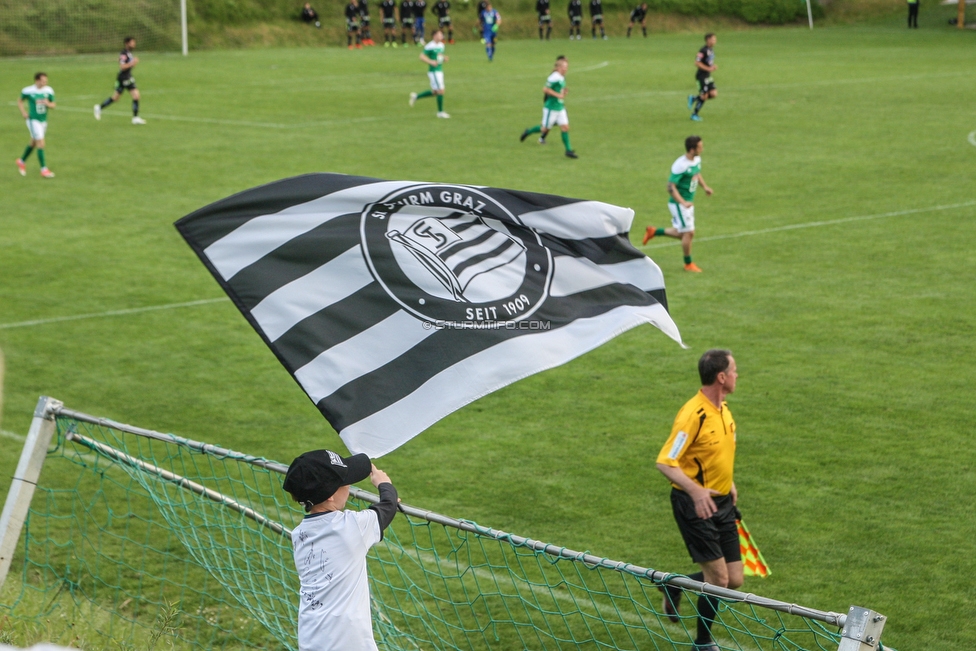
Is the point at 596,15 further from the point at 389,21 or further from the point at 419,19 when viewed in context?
the point at 389,21

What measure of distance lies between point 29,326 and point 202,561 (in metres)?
6.87

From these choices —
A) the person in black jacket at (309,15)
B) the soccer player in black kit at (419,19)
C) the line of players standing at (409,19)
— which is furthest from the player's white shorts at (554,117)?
the person in black jacket at (309,15)

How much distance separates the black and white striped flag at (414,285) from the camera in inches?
213

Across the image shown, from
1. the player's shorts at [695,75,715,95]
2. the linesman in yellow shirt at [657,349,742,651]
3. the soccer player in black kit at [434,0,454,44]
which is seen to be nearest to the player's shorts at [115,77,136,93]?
the player's shorts at [695,75,715,95]

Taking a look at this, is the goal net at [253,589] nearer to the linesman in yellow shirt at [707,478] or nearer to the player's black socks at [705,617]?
the player's black socks at [705,617]

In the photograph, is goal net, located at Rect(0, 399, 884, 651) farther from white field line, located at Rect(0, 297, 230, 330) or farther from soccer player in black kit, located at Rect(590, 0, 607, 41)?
soccer player in black kit, located at Rect(590, 0, 607, 41)

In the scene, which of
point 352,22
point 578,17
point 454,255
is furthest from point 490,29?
point 454,255

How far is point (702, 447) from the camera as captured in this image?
697 centimetres

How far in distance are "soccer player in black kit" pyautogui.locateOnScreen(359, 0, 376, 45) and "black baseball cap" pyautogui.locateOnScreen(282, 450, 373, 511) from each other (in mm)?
54792

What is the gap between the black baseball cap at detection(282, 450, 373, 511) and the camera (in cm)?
468

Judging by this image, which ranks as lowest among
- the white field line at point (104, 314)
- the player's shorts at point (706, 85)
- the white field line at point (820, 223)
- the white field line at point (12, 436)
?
the white field line at point (12, 436)

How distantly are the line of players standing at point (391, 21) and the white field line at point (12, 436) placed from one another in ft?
156

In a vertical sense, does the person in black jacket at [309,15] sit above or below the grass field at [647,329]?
above

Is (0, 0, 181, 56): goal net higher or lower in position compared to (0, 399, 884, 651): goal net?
higher
